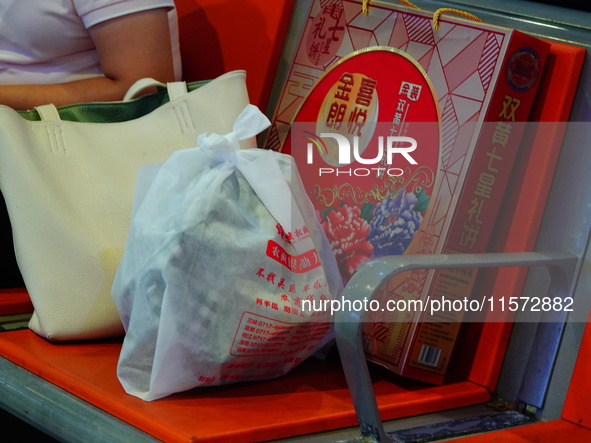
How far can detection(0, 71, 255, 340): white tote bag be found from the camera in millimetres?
1196

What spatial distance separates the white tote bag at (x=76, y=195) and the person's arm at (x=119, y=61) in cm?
11

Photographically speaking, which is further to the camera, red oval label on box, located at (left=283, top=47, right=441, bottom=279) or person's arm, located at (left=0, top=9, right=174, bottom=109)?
person's arm, located at (left=0, top=9, right=174, bottom=109)

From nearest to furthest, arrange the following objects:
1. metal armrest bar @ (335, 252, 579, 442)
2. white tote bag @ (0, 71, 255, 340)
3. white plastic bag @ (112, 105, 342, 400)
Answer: metal armrest bar @ (335, 252, 579, 442) → white plastic bag @ (112, 105, 342, 400) → white tote bag @ (0, 71, 255, 340)

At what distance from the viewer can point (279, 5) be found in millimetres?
1545

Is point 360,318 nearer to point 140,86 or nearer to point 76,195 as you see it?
point 76,195

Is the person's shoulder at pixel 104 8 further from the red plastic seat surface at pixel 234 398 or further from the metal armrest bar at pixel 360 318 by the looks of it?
the metal armrest bar at pixel 360 318

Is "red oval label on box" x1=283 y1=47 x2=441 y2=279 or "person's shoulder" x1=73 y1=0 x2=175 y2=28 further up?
"person's shoulder" x1=73 y1=0 x2=175 y2=28

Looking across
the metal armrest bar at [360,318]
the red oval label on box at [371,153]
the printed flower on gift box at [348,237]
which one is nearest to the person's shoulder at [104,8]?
the red oval label on box at [371,153]

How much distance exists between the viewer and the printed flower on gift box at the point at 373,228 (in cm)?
125

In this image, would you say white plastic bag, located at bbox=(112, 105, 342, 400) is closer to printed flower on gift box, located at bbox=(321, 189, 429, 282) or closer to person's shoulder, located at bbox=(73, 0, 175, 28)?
printed flower on gift box, located at bbox=(321, 189, 429, 282)

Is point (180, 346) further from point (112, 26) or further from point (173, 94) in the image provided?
point (112, 26)

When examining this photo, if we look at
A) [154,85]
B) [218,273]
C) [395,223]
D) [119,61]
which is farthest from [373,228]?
[119,61]

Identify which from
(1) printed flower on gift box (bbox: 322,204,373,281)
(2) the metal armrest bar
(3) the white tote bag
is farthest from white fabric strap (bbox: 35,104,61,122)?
(2) the metal armrest bar

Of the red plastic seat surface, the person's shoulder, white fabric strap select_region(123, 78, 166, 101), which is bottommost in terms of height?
the red plastic seat surface
